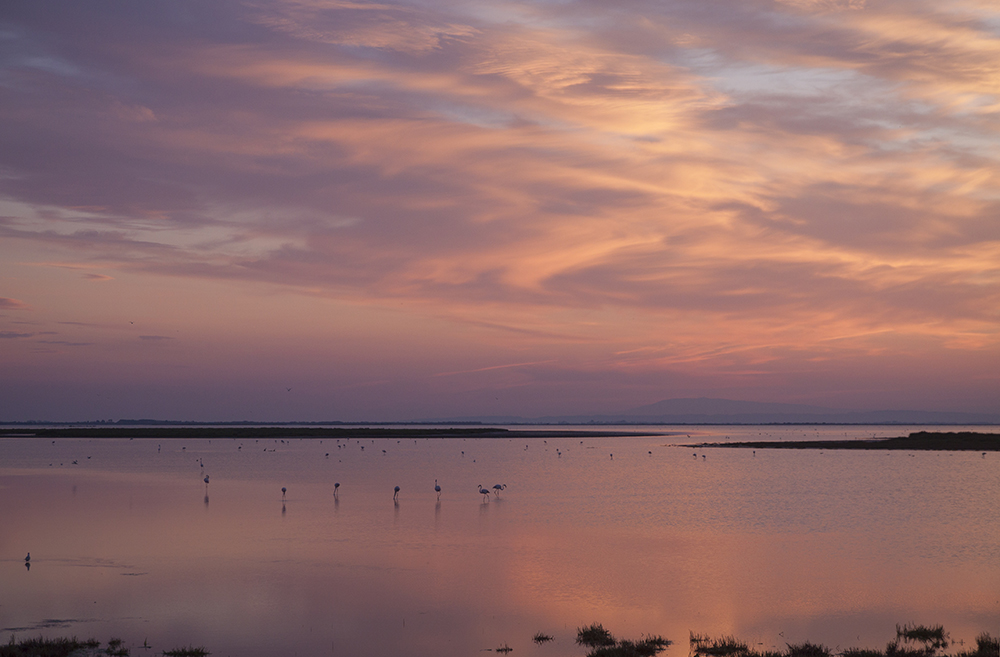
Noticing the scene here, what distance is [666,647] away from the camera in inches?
520

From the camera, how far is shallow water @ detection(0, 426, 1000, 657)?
14.4m

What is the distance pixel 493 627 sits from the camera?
47.6 feet

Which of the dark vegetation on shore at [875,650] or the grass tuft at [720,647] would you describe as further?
the grass tuft at [720,647]

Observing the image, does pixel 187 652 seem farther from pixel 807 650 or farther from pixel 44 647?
pixel 807 650

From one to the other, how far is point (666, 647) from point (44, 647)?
30.1ft

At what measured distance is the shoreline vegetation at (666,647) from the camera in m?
12.4

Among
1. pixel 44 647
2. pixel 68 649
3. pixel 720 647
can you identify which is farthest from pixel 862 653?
pixel 44 647

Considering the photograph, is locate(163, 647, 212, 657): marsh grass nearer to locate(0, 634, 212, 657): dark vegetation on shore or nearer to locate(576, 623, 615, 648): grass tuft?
locate(0, 634, 212, 657): dark vegetation on shore

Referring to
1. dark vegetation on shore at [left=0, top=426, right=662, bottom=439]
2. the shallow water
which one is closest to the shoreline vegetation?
the shallow water

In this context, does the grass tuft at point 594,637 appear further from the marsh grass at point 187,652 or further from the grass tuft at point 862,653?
the marsh grass at point 187,652

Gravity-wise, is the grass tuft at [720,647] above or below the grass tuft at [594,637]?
below

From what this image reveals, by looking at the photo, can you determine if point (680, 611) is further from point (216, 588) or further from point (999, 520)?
point (999, 520)

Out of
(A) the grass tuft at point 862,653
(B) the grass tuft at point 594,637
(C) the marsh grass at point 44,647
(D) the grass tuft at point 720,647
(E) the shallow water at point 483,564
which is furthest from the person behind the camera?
(E) the shallow water at point 483,564

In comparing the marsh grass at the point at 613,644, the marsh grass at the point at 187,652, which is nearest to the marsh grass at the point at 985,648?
the marsh grass at the point at 613,644
